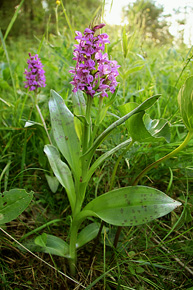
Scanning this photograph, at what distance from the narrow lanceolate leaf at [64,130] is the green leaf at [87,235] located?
0.36 metres

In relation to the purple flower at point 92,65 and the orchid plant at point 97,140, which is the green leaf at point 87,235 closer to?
the orchid plant at point 97,140

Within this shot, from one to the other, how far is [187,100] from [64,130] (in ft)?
1.97

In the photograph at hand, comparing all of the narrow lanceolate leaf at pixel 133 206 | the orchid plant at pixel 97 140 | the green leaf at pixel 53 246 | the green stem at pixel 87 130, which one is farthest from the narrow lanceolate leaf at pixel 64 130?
the green leaf at pixel 53 246

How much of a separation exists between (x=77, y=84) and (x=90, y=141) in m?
0.26

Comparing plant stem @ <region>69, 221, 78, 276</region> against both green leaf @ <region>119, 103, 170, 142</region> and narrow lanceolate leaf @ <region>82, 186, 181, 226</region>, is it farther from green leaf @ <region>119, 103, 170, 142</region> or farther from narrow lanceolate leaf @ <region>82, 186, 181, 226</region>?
green leaf @ <region>119, 103, 170, 142</region>

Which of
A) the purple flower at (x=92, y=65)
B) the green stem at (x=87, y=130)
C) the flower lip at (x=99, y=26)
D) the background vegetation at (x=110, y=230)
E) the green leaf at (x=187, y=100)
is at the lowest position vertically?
the background vegetation at (x=110, y=230)

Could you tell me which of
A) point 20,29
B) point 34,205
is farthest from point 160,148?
point 20,29

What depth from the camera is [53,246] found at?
3.55 ft

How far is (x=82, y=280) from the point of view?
1.08m

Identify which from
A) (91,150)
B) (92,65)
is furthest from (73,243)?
(92,65)

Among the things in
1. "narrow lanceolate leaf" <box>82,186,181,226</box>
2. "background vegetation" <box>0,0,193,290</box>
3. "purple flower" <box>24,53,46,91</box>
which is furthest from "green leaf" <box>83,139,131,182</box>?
"purple flower" <box>24,53,46,91</box>

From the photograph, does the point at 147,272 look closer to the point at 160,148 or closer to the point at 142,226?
the point at 142,226

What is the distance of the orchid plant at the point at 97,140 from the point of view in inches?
34.4

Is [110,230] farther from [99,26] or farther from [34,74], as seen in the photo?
[34,74]
